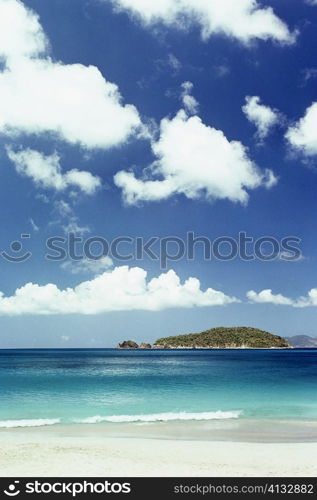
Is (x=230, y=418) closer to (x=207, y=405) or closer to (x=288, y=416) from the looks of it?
(x=288, y=416)

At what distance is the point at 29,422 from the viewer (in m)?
21.9

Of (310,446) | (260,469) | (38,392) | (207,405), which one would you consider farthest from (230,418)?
(38,392)

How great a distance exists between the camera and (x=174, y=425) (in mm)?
20969

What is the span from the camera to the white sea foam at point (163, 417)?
2286 cm

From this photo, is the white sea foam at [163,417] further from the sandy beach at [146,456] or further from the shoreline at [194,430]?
the sandy beach at [146,456]

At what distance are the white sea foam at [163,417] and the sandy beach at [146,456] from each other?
14.4 feet

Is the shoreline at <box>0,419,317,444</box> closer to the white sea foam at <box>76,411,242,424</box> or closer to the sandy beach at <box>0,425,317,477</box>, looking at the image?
the sandy beach at <box>0,425,317,477</box>

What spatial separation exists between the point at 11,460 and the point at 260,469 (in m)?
7.40

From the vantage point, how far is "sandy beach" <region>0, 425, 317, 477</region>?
1220cm

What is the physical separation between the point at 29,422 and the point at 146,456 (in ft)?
33.2
